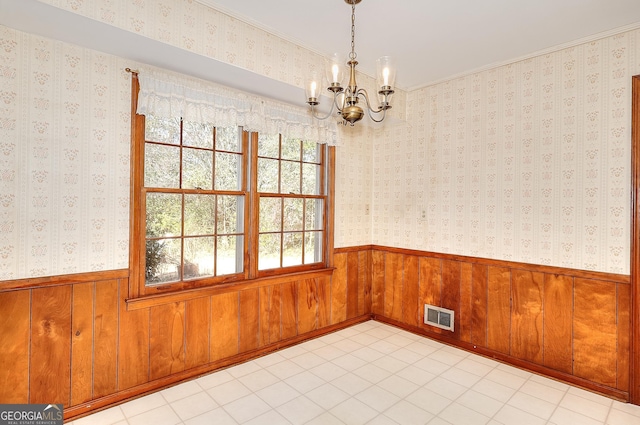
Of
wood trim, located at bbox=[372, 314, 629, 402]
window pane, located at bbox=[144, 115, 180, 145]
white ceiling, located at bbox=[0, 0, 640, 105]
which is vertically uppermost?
white ceiling, located at bbox=[0, 0, 640, 105]

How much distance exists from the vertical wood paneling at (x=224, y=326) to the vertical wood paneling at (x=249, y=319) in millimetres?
61

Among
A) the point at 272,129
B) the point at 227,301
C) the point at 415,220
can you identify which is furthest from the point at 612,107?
the point at 227,301

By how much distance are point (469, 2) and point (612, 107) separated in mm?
1479

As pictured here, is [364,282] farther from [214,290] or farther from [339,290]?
[214,290]

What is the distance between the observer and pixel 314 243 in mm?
3824

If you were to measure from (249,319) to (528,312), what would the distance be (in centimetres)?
259

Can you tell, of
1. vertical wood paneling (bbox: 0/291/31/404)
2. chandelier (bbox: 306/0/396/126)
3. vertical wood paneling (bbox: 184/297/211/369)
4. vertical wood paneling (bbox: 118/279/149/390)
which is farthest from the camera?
vertical wood paneling (bbox: 184/297/211/369)

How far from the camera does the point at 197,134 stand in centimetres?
284

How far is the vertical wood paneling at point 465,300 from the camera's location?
3400mm

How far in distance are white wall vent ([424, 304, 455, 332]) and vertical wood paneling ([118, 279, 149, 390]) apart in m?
2.81

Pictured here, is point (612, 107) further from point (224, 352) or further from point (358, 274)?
point (224, 352)

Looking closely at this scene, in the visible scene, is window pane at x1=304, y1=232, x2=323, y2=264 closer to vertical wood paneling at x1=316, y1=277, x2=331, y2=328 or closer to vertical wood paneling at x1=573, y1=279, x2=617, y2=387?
vertical wood paneling at x1=316, y1=277, x2=331, y2=328

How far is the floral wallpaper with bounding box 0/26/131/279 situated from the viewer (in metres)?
2.03

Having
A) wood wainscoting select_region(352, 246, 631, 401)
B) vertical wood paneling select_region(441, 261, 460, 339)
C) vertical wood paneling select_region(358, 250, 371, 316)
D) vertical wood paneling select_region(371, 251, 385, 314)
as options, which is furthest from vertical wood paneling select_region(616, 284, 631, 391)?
vertical wood paneling select_region(358, 250, 371, 316)
